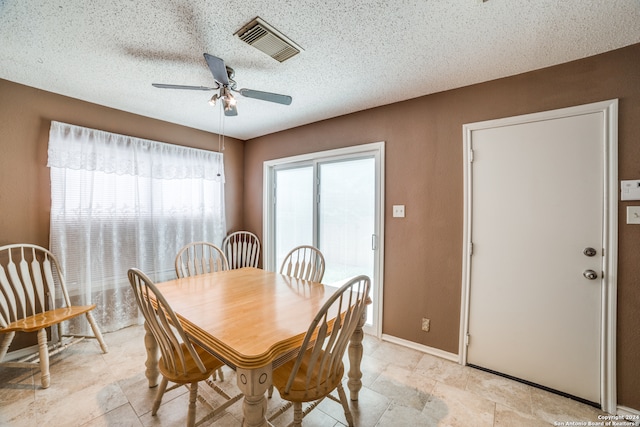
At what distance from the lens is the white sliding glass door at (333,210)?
2729mm

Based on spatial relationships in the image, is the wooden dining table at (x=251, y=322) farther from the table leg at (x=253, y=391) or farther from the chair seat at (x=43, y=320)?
the chair seat at (x=43, y=320)

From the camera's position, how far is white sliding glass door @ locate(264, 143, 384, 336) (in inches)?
107

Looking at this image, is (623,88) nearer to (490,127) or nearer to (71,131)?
(490,127)

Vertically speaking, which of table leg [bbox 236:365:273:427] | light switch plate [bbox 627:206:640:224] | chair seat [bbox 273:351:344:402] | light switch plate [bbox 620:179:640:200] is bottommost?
chair seat [bbox 273:351:344:402]

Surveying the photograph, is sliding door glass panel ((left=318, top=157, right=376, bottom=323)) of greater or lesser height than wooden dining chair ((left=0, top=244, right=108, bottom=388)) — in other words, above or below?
above

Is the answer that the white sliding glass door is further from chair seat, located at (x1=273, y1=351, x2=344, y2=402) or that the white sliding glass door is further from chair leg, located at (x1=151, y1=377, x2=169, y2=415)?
chair leg, located at (x1=151, y1=377, x2=169, y2=415)

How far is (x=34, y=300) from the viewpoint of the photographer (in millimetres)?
2256

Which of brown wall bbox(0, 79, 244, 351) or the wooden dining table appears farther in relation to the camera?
brown wall bbox(0, 79, 244, 351)

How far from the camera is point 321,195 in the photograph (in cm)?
321

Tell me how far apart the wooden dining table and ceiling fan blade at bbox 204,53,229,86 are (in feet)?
4.52

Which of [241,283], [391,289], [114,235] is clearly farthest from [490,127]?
[114,235]

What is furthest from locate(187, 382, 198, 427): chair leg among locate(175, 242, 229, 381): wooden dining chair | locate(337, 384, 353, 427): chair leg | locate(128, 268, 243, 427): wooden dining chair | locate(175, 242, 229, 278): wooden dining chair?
locate(175, 242, 229, 278): wooden dining chair

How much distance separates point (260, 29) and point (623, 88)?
2.28m

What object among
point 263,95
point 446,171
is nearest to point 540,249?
point 446,171
